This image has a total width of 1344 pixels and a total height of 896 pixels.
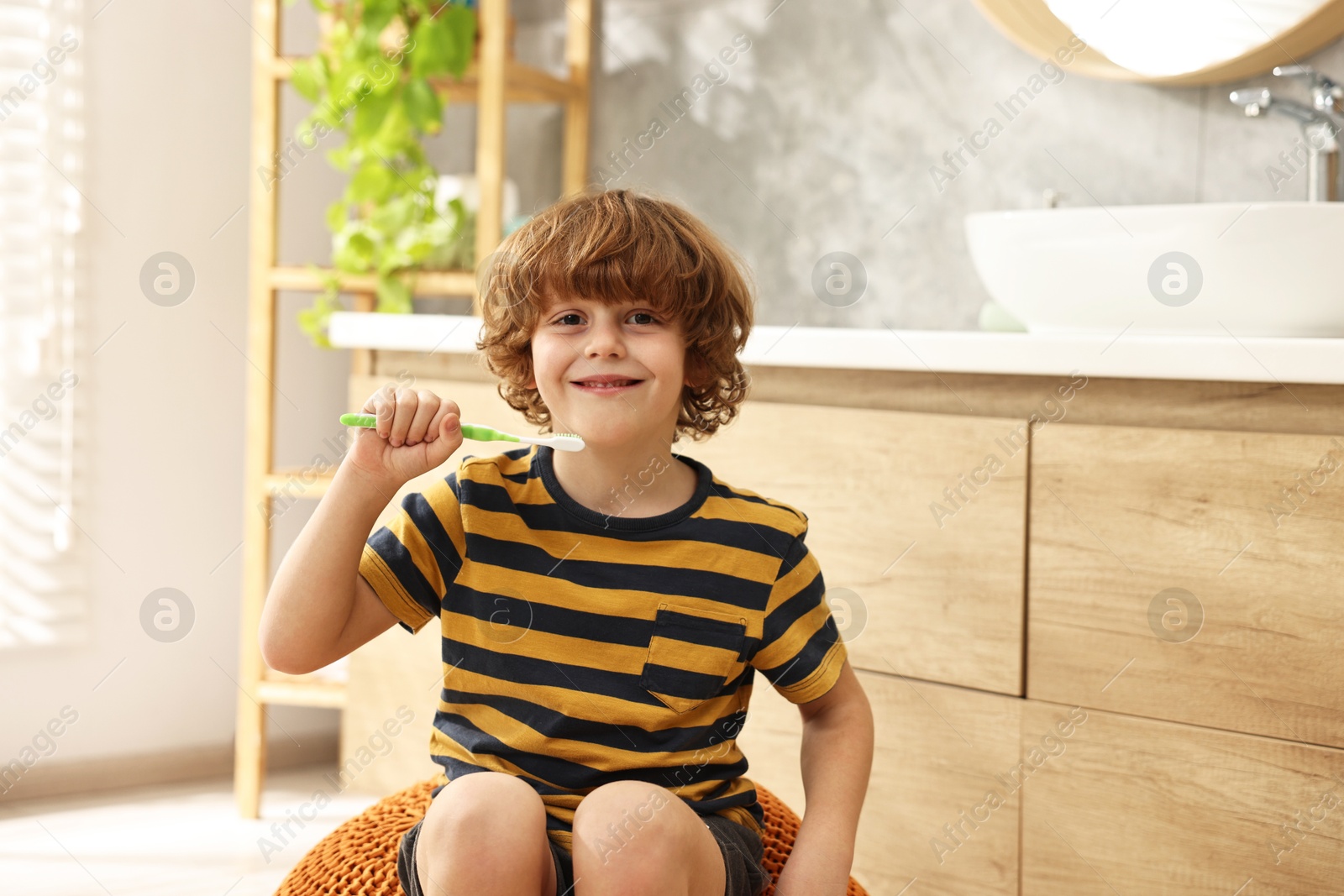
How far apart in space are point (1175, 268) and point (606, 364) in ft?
1.94

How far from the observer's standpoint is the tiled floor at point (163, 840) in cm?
146

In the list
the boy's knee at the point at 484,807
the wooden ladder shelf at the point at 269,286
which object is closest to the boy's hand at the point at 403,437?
the boy's knee at the point at 484,807

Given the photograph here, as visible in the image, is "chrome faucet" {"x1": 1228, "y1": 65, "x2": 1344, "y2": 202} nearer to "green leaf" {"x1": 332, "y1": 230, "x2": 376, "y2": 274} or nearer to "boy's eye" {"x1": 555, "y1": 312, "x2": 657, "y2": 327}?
"boy's eye" {"x1": 555, "y1": 312, "x2": 657, "y2": 327}

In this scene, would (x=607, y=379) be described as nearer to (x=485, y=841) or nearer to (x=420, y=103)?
(x=485, y=841)

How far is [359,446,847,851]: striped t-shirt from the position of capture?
2.70 feet

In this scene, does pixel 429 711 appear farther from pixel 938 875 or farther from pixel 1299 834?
pixel 1299 834

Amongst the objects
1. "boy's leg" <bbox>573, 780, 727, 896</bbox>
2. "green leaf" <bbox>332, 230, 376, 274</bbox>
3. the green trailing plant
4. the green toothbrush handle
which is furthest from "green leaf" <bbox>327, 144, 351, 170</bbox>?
"boy's leg" <bbox>573, 780, 727, 896</bbox>

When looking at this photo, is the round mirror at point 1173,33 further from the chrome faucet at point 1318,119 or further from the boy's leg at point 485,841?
the boy's leg at point 485,841

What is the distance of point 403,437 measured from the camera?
0.79 metres

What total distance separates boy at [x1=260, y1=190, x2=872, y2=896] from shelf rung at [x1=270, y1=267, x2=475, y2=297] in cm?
76

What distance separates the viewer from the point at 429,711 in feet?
4.86

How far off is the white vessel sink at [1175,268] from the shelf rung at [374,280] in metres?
0.75

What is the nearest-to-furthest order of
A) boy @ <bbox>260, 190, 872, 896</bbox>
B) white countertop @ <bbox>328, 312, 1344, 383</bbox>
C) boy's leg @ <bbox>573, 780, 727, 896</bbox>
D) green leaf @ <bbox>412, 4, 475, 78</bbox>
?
boy's leg @ <bbox>573, 780, 727, 896</bbox> → boy @ <bbox>260, 190, 872, 896</bbox> → white countertop @ <bbox>328, 312, 1344, 383</bbox> → green leaf @ <bbox>412, 4, 475, 78</bbox>

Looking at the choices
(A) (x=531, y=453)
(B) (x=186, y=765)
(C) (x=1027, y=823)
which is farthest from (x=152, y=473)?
(C) (x=1027, y=823)
